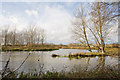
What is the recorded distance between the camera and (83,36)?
15336 millimetres

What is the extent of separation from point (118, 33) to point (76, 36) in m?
10.3

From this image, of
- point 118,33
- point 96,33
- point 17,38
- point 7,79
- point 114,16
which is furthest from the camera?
point 17,38

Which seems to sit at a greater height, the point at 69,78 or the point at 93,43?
the point at 93,43

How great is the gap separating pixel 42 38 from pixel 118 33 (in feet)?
144

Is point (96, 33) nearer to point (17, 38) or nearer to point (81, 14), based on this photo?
point (81, 14)

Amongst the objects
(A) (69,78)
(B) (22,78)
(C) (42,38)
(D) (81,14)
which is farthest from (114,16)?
(C) (42,38)

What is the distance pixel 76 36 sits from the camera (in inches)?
595

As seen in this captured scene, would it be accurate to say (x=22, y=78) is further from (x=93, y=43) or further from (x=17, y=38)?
(x=17, y=38)

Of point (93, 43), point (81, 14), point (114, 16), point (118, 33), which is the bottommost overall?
point (93, 43)

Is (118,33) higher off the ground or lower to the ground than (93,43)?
higher

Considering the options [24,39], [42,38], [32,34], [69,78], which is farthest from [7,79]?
[24,39]

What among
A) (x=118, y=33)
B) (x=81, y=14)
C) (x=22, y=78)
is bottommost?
(x=22, y=78)

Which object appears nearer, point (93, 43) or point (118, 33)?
point (118, 33)

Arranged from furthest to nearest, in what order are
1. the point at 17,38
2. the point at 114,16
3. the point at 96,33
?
the point at 17,38, the point at 96,33, the point at 114,16
